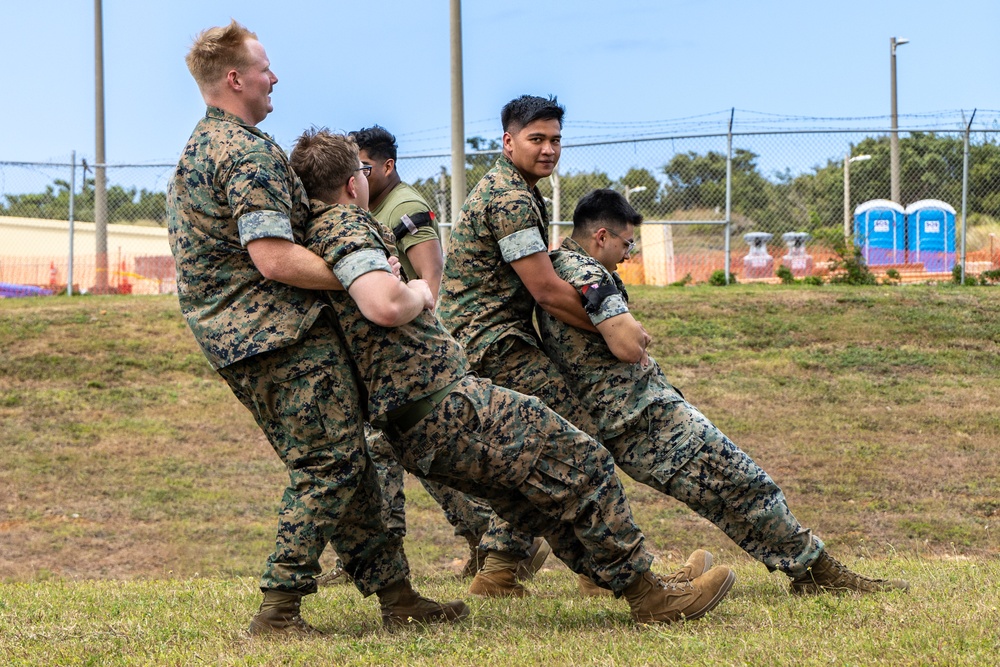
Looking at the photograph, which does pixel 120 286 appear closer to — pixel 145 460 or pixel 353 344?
pixel 145 460

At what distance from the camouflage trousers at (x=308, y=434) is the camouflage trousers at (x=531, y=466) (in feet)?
0.71

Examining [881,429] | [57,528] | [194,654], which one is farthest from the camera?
[881,429]

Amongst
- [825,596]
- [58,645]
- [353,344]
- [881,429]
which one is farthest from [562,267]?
[881,429]

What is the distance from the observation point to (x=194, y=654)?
12.5ft

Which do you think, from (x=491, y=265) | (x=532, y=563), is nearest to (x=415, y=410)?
(x=491, y=265)

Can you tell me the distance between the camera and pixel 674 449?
15.2 feet

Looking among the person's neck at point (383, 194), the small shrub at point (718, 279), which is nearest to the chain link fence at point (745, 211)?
the small shrub at point (718, 279)

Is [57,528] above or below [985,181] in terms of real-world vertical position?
below

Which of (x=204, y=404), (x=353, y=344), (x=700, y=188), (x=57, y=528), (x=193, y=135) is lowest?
(x=57, y=528)

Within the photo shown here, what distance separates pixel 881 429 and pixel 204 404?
6776 millimetres

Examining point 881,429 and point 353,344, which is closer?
point 353,344

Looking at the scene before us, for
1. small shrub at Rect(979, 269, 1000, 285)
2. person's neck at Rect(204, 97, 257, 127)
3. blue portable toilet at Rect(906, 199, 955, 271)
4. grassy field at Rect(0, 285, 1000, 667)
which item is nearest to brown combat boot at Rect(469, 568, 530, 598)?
grassy field at Rect(0, 285, 1000, 667)

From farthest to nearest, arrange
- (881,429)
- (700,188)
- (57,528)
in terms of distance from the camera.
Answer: (700,188), (881,429), (57,528)

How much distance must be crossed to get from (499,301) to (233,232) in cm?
139
